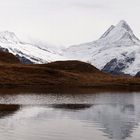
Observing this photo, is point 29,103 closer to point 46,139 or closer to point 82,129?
point 82,129

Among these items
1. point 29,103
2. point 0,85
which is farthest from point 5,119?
point 0,85

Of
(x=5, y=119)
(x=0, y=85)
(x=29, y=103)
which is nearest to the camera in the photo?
(x=5, y=119)

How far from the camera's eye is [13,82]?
196750mm

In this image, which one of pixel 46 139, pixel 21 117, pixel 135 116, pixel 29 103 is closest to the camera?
pixel 46 139

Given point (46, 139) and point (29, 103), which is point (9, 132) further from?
point (29, 103)

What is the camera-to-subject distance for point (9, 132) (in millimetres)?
53094

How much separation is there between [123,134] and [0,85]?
127 meters

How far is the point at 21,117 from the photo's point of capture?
228 ft

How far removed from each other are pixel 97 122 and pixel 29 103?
34.7m

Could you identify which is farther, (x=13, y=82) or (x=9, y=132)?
(x=13, y=82)

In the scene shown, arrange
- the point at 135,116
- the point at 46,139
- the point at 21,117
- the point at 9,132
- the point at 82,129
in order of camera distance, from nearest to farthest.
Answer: the point at 46,139, the point at 9,132, the point at 82,129, the point at 21,117, the point at 135,116

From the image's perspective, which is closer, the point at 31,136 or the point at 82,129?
the point at 31,136

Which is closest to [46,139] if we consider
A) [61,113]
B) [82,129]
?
[82,129]

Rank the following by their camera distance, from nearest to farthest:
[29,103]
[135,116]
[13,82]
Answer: [135,116] → [29,103] → [13,82]
